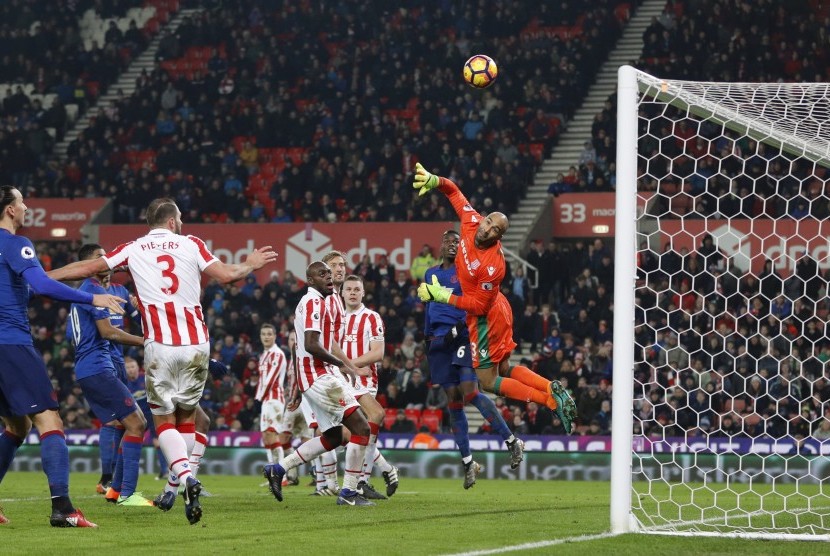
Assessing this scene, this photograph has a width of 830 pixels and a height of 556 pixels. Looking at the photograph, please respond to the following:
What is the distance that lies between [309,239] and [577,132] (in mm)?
6528

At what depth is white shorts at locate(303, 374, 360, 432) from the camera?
417 inches

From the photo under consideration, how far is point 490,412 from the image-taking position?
11.7 m

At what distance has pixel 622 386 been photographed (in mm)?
8094

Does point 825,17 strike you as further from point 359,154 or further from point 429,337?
point 429,337

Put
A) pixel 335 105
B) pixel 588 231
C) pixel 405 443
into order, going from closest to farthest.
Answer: pixel 405 443, pixel 588 231, pixel 335 105

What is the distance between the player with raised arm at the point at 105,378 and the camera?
35.4 ft

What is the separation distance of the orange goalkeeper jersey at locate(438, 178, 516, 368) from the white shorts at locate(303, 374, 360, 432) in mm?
1202

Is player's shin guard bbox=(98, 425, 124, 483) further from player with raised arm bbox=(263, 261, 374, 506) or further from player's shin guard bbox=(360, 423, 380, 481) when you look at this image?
player with raised arm bbox=(263, 261, 374, 506)

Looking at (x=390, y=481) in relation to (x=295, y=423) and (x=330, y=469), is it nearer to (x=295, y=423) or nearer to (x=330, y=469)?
(x=330, y=469)

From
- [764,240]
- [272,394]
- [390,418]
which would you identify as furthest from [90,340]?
[764,240]

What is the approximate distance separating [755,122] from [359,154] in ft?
59.3

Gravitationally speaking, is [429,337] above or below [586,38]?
below

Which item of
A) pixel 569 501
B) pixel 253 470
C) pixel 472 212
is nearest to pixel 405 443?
pixel 253 470

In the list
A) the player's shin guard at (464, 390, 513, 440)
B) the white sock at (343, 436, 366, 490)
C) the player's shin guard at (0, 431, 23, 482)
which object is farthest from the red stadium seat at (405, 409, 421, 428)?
the player's shin guard at (0, 431, 23, 482)
